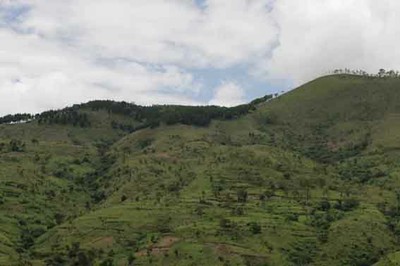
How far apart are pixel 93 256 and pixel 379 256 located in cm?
8731

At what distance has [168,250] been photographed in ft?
623

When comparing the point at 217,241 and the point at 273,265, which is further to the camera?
the point at 217,241

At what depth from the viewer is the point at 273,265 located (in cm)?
18288

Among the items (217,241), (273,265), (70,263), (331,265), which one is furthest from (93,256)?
(331,265)

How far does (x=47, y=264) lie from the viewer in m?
189

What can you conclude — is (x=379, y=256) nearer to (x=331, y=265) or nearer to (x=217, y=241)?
(x=331, y=265)

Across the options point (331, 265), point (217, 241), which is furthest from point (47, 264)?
point (331, 265)

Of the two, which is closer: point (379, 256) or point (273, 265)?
point (273, 265)

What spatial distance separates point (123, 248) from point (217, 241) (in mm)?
29527

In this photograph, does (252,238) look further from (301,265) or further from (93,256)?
(93,256)

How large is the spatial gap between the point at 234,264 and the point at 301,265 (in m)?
20.8

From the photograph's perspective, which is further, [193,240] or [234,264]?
[193,240]

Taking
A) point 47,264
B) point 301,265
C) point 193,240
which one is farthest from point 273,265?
point 47,264

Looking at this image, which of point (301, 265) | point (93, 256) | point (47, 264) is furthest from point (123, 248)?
point (301, 265)
